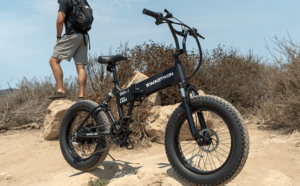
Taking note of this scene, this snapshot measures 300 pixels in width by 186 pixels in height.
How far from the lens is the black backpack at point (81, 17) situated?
16.5 ft

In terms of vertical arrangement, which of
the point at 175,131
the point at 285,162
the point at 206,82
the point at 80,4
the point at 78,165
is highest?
the point at 80,4

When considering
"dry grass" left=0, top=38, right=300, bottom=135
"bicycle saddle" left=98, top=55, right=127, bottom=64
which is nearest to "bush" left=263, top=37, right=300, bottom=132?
"dry grass" left=0, top=38, right=300, bottom=135

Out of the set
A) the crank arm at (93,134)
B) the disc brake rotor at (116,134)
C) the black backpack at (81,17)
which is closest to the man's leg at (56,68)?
the black backpack at (81,17)

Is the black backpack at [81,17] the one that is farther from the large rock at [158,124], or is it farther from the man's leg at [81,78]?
the large rock at [158,124]

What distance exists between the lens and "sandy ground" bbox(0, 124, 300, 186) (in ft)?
9.77

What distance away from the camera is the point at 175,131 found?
2627 millimetres

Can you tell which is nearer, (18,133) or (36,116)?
(18,133)

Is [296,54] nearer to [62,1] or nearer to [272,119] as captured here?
[272,119]

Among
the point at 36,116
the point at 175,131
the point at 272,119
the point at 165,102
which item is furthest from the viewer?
the point at 36,116

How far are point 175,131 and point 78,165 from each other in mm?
1588

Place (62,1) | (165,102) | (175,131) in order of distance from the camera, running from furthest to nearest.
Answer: (165,102) < (62,1) < (175,131)

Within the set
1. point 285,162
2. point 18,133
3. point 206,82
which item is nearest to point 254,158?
point 285,162

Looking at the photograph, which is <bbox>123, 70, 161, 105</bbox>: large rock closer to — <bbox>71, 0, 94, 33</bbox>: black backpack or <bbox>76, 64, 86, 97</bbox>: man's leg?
<bbox>76, 64, 86, 97</bbox>: man's leg

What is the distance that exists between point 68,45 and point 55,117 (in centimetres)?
158
